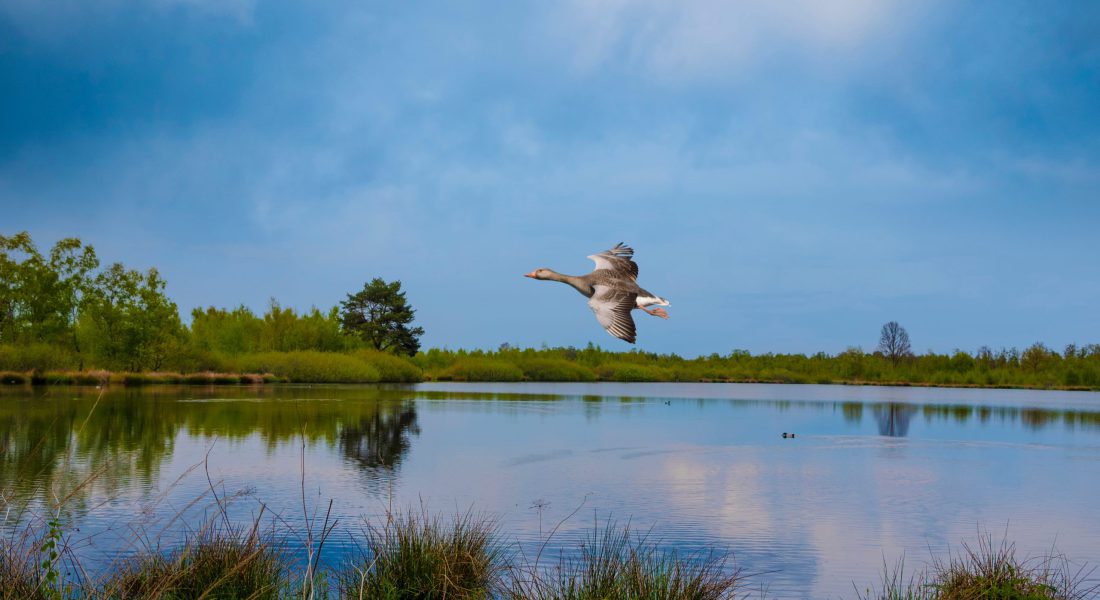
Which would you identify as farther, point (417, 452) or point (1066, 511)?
point (417, 452)

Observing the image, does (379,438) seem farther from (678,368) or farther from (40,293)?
(678,368)

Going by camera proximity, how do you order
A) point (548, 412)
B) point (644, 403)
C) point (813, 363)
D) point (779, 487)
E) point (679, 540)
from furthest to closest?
1. point (813, 363)
2. point (644, 403)
3. point (548, 412)
4. point (779, 487)
5. point (679, 540)

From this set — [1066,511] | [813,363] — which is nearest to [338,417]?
[1066,511]

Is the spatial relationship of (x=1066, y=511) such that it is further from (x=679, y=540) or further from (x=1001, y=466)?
(x=679, y=540)

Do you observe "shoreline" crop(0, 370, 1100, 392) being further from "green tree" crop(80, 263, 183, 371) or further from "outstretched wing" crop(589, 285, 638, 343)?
"outstretched wing" crop(589, 285, 638, 343)

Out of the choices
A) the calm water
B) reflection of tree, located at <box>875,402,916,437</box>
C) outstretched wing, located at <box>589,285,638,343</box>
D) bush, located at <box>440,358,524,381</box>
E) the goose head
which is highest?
the goose head

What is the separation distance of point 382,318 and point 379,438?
4255cm

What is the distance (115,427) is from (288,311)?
141 ft

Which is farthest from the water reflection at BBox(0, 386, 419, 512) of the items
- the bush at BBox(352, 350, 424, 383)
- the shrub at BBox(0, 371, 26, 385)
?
the bush at BBox(352, 350, 424, 383)

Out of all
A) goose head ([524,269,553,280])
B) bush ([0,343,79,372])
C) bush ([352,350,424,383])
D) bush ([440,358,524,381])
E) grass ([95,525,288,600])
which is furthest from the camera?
bush ([440,358,524,381])

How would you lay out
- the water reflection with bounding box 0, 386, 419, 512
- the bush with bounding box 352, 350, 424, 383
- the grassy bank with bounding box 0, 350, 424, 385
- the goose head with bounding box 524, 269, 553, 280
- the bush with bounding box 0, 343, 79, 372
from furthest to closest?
the bush with bounding box 352, 350, 424, 383, the grassy bank with bounding box 0, 350, 424, 385, the bush with bounding box 0, 343, 79, 372, the water reflection with bounding box 0, 386, 419, 512, the goose head with bounding box 524, 269, 553, 280

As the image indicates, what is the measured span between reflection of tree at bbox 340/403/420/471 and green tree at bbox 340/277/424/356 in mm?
33229

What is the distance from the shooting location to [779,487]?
50.1 ft

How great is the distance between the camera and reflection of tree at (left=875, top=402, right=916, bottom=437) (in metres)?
28.1
